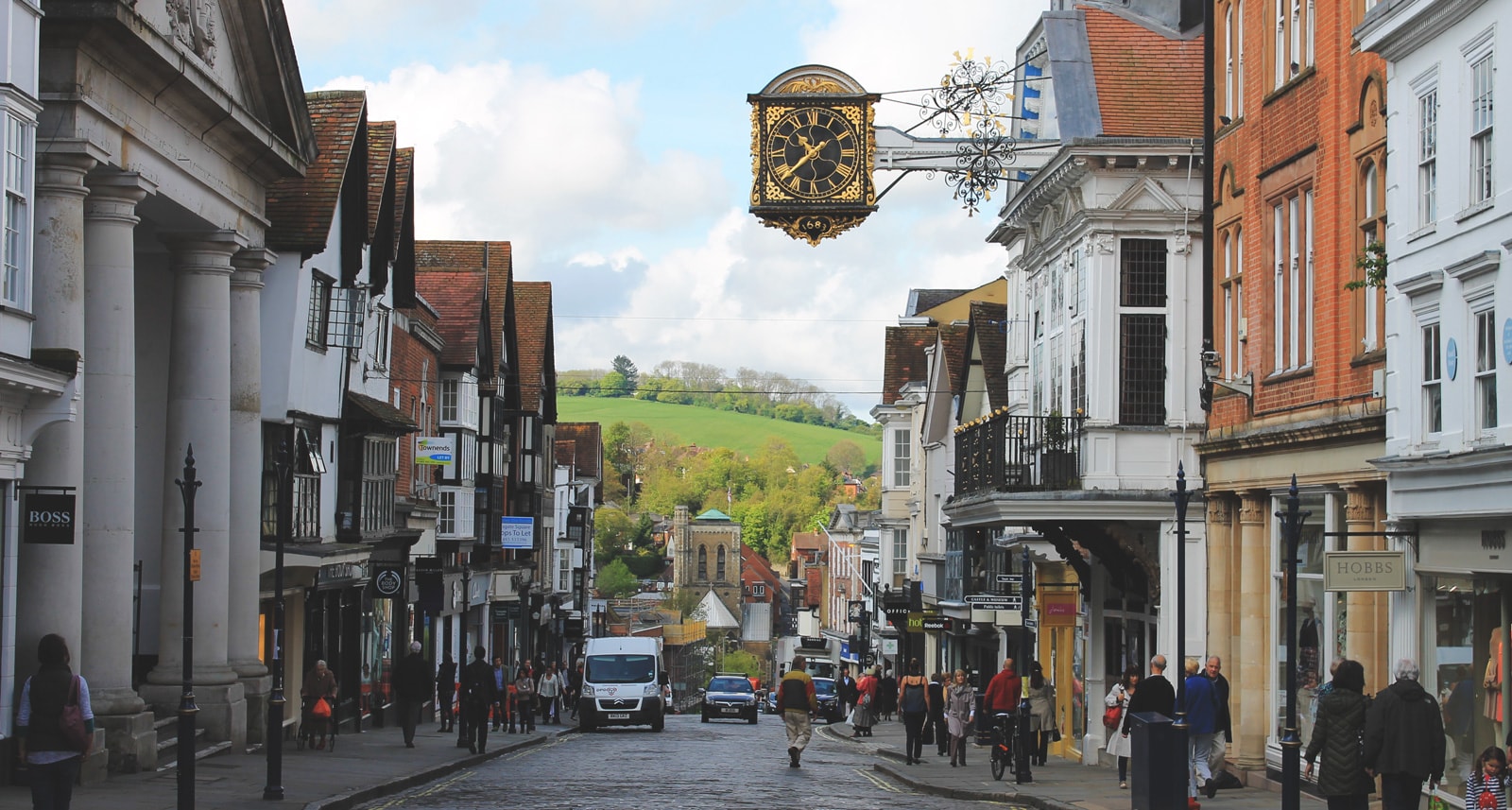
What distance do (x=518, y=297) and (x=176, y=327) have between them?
4130 cm

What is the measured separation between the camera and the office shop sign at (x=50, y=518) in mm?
18625

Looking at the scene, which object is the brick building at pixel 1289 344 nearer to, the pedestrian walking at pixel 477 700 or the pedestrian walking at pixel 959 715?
the pedestrian walking at pixel 959 715

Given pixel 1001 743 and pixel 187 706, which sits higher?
pixel 187 706

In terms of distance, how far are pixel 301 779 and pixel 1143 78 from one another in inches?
627

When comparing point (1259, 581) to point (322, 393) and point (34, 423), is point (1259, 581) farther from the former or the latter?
point (322, 393)

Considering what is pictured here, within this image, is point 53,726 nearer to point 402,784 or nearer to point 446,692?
point 402,784

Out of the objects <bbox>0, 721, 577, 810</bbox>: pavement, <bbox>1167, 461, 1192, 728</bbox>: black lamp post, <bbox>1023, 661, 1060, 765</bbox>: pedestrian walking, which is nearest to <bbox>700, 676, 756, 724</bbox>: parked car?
<bbox>0, 721, 577, 810</bbox>: pavement

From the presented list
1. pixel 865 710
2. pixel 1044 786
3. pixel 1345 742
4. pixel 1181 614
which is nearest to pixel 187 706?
pixel 1181 614

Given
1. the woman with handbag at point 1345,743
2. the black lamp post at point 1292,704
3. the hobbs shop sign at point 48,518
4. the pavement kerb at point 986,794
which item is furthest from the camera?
the pavement kerb at point 986,794

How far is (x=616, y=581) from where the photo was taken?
163625 mm

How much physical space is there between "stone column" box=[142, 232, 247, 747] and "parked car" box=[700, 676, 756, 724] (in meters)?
33.0

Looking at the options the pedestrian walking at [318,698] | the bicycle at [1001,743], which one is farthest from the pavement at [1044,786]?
the pedestrian walking at [318,698]

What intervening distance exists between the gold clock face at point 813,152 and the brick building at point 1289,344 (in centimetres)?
516

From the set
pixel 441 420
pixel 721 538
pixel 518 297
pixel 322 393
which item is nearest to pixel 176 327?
pixel 322 393
